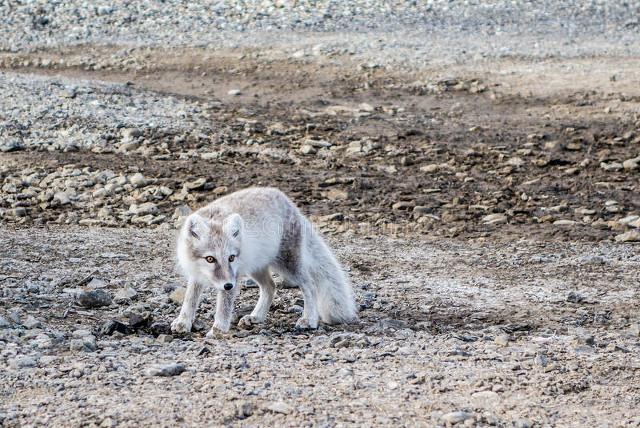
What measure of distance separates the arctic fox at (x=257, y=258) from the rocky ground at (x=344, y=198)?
260 millimetres

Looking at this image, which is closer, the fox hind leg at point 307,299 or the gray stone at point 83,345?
the gray stone at point 83,345

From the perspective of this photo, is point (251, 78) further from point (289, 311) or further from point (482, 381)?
point (482, 381)

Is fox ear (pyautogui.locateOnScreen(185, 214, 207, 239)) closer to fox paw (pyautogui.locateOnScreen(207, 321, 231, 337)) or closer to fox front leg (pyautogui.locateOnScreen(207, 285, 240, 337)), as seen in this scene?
fox front leg (pyautogui.locateOnScreen(207, 285, 240, 337))

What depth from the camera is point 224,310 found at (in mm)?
7902

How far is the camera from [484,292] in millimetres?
9453

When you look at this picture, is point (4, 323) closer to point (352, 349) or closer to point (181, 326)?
point (181, 326)

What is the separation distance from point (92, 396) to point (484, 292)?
4.17 m

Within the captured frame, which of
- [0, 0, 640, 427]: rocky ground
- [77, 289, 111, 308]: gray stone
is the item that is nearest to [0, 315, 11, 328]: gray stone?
[0, 0, 640, 427]: rocky ground

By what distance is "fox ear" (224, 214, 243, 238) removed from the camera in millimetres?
7742

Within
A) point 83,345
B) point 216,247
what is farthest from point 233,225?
point 83,345

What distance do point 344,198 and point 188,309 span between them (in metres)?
5.27

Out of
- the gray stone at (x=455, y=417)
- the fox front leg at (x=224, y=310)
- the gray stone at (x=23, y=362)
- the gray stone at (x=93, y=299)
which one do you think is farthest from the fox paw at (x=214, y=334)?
the gray stone at (x=455, y=417)

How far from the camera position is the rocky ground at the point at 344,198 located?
6695 millimetres

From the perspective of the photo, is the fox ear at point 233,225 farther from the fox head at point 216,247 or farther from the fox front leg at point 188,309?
the fox front leg at point 188,309
